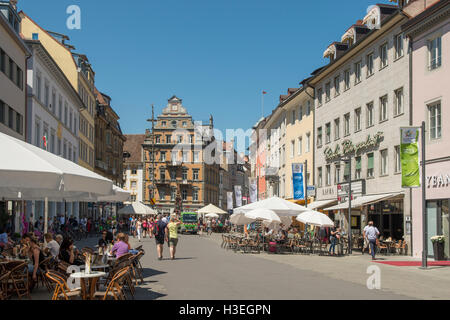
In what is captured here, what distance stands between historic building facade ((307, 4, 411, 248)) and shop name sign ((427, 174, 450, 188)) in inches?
112

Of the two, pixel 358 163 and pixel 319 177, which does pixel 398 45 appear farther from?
pixel 319 177

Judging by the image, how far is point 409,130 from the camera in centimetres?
2255

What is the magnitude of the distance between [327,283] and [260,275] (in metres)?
2.78

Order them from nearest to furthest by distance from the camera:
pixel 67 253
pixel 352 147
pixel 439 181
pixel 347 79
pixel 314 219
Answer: pixel 67 253, pixel 439 181, pixel 314 219, pixel 352 147, pixel 347 79

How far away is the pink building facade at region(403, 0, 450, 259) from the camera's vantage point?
1018 inches

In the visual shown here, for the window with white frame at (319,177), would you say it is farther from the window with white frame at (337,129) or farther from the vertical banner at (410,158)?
the vertical banner at (410,158)

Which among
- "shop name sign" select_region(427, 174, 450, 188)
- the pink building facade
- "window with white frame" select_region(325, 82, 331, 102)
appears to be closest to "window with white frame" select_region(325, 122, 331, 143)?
"window with white frame" select_region(325, 82, 331, 102)

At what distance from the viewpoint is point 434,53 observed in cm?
2734

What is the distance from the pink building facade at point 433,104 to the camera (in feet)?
84.8

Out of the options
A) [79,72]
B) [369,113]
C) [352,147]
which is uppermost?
[79,72]

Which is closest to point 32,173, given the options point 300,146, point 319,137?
point 319,137

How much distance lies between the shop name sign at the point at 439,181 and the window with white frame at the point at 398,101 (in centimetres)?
565

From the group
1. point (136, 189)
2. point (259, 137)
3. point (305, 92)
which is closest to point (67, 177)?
point (305, 92)

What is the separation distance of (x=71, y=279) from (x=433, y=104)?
68.2 feet
